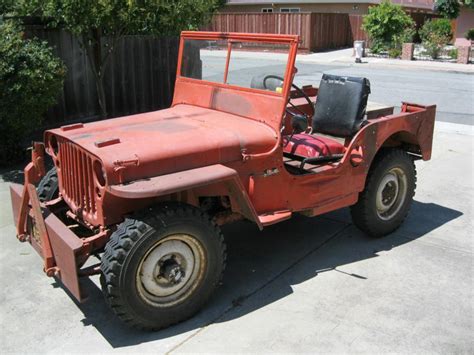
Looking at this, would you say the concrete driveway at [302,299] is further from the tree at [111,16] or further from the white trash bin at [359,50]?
the white trash bin at [359,50]

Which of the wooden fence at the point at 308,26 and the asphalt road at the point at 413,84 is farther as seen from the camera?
the wooden fence at the point at 308,26

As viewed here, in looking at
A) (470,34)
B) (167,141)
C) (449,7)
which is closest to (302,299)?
(167,141)

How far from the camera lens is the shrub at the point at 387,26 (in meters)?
25.0

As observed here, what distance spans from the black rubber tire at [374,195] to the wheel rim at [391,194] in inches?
1.3

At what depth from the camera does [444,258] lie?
457 cm

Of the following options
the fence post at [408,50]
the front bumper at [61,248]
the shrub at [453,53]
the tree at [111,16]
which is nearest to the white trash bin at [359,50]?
the fence post at [408,50]

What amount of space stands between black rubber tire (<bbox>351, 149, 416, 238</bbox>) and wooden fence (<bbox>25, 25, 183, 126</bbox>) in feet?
16.4

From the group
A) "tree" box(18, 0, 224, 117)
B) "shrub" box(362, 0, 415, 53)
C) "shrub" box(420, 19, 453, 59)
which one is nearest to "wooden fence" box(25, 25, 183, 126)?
"tree" box(18, 0, 224, 117)

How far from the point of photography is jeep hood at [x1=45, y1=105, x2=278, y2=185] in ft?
10.7

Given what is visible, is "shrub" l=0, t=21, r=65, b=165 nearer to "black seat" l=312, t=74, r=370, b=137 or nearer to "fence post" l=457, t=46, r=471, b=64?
"black seat" l=312, t=74, r=370, b=137

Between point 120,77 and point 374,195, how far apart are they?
537 centimetres

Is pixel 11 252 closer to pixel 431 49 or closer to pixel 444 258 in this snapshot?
pixel 444 258

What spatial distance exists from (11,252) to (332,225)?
297 cm

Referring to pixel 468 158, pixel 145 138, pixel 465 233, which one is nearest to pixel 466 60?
pixel 468 158
